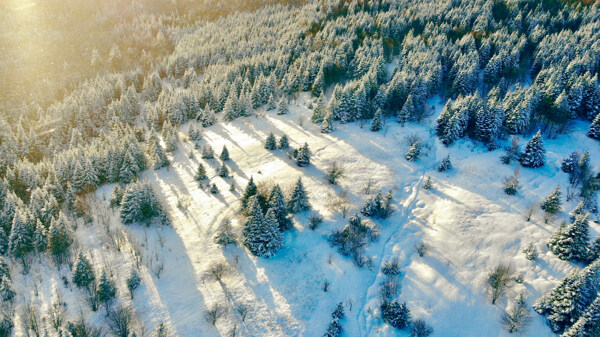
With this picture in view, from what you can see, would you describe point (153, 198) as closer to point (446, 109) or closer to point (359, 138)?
point (359, 138)

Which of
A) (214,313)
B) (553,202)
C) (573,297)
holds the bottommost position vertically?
(214,313)

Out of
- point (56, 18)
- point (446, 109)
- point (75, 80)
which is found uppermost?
point (446, 109)

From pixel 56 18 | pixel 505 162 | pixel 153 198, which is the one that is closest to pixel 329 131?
pixel 505 162

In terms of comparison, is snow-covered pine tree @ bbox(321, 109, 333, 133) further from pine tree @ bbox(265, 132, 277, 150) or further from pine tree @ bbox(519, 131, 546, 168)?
pine tree @ bbox(519, 131, 546, 168)

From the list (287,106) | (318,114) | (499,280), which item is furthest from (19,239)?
(499,280)

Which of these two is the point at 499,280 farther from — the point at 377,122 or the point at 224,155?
the point at 224,155

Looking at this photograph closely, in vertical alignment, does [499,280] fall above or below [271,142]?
above

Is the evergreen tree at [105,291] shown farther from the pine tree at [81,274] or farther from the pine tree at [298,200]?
the pine tree at [298,200]
